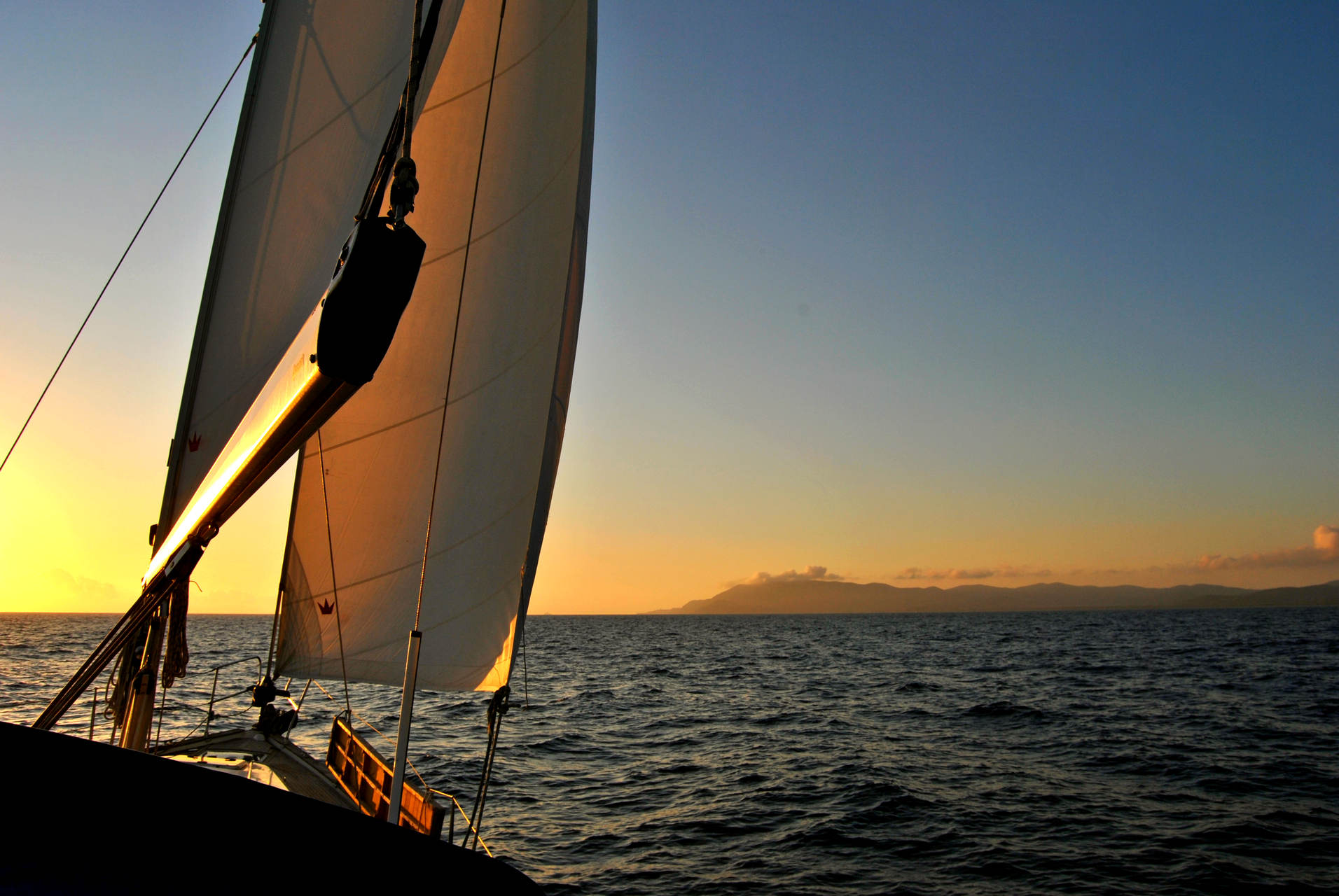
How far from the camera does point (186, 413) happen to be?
12.6 ft

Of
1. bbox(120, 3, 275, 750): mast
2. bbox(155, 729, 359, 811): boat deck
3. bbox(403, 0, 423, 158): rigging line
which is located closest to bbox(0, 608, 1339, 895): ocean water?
bbox(155, 729, 359, 811): boat deck

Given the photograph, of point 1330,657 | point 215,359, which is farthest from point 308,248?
point 1330,657

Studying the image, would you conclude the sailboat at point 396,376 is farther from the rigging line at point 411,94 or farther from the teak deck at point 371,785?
the rigging line at point 411,94

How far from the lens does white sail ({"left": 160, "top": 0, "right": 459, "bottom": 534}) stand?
11.8 feet

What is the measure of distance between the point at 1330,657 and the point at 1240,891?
41.2 metres

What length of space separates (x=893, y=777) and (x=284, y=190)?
46.8 feet

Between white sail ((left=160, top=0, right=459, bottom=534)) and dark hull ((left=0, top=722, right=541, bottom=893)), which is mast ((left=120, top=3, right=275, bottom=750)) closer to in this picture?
white sail ((left=160, top=0, right=459, bottom=534))

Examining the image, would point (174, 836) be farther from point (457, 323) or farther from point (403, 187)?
point (457, 323)

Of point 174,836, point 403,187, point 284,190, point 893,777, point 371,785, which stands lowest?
point 893,777

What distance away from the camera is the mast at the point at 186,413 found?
12.7 ft

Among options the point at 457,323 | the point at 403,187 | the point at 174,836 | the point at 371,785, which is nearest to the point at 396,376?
the point at 371,785

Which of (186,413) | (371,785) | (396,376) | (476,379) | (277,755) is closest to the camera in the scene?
(186,413)

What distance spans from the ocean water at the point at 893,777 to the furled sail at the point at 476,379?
451 centimetres

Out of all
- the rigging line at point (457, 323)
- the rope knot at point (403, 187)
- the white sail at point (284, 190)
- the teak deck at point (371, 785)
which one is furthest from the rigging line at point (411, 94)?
the teak deck at point (371, 785)
